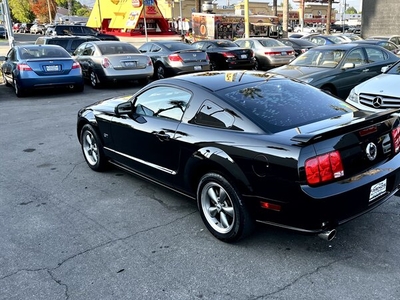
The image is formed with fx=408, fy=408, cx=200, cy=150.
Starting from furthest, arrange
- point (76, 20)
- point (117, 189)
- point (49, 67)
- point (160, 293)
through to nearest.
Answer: point (76, 20) < point (49, 67) < point (117, 189) < point (160, 293)

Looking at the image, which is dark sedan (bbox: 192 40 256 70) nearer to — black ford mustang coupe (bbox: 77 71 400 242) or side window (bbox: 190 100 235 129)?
black ford mustang coupe (bbox: 77 71 400 242)

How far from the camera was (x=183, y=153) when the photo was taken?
3969mm

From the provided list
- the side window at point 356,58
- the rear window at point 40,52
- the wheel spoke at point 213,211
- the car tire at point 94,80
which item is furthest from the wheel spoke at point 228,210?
the car tire at point 94,80

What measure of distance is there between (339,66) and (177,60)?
6.20 meters


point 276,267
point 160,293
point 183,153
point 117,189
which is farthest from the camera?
point 117,189

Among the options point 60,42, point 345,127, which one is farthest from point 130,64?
point 345,127

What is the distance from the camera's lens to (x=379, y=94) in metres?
6.69

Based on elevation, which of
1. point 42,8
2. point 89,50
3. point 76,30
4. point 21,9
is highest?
point 42,8

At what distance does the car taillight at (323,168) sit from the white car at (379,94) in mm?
3615

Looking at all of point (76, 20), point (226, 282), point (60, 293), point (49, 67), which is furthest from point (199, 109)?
point (76, 20)

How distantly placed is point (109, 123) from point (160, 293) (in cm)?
268

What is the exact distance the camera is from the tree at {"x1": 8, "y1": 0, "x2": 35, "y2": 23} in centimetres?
8675

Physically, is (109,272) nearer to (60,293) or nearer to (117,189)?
(60,293)

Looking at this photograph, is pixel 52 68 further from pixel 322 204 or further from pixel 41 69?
pixel 322 204
